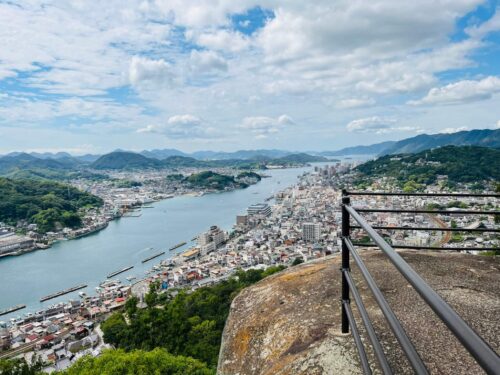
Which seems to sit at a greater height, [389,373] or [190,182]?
[389,373]

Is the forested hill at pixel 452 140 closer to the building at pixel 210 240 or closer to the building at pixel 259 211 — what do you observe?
the building at pixel 259 211

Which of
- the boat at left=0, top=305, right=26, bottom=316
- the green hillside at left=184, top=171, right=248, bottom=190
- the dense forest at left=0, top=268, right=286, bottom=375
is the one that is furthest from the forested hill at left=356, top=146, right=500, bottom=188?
the boat at left=0, top=305, right=26, bottom=316

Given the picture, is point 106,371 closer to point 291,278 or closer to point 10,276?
point 291,278

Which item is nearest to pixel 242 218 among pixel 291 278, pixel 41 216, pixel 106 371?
pixel 41 216

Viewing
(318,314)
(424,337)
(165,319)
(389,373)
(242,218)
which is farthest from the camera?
(242,218)

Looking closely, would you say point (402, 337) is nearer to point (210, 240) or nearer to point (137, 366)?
point (137, 366)

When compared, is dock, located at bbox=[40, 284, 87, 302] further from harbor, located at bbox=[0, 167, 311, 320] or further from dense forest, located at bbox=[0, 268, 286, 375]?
dense forest, located at bbox=[0, 268, 286, 375]
